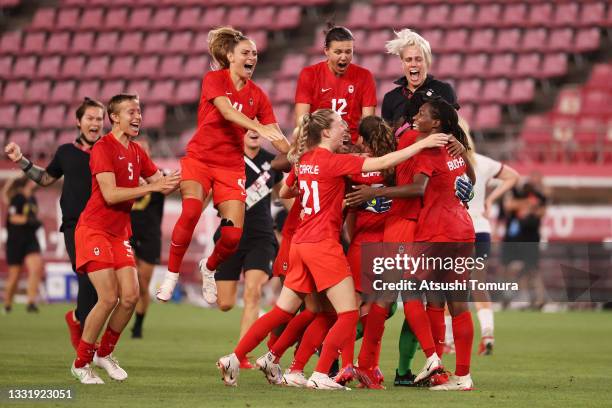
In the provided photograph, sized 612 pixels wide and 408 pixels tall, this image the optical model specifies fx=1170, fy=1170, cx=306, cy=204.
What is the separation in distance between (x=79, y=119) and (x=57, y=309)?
9713mm

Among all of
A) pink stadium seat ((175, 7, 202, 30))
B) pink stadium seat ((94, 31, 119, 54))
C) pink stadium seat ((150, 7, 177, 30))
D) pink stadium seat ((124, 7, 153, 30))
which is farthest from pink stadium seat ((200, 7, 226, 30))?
pink stadium seat ((94, 31, 119, 54))

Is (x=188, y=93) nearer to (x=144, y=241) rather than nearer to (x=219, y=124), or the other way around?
(x=144, y=241)

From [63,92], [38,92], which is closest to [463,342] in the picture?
[63,92]

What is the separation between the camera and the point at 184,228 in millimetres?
8984

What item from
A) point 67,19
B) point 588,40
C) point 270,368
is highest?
point 67,19

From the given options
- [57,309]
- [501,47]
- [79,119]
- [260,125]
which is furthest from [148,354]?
[501,47]

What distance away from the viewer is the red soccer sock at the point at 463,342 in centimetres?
785

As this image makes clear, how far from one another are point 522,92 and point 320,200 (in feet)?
60.6

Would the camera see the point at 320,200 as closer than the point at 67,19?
Yes

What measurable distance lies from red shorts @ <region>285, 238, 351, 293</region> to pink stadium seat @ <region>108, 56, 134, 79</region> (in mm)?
21858

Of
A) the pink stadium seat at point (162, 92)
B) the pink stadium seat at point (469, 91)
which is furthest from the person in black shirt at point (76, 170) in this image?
the pink stadium seat at point (162, 92)

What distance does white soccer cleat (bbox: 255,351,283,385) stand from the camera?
803 centimetres

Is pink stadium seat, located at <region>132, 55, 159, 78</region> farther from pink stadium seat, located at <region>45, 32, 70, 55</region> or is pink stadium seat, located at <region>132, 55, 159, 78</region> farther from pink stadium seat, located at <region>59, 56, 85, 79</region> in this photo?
pink stadium seat, located at <region>45, 32, 70, 55</region>

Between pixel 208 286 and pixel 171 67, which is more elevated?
pixel 171 67
